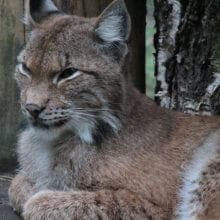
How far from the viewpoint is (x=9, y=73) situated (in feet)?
22.0

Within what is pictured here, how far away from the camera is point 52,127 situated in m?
5.32

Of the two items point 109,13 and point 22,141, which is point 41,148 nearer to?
point 22,141

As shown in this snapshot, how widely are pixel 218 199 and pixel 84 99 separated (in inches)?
38.7

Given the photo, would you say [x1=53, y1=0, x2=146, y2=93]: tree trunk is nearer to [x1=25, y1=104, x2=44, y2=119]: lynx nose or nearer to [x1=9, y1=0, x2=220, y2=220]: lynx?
[x1=9, y1=0, x2=220, y2=220]: lynx

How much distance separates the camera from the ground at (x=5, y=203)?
5.82 m

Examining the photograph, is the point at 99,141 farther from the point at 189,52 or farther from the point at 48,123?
the point at 189,52

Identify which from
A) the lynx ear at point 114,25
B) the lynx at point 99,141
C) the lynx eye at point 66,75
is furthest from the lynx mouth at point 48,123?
the lynx ear at point 114,25

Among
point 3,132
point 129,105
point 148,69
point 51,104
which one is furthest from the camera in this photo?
point 148,69

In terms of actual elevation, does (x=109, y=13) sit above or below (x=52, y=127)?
above

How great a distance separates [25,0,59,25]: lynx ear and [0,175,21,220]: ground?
49.7 inches

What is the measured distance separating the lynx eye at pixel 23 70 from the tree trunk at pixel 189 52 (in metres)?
1.44

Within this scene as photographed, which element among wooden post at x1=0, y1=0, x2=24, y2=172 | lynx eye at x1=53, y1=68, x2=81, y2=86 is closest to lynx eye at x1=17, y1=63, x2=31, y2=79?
lynx eye at x1=53, y1=68, x2=81, y2=86

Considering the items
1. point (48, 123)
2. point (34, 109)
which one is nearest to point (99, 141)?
point (48, 123)

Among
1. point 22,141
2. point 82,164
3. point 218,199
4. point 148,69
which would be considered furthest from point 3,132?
point 148,69
